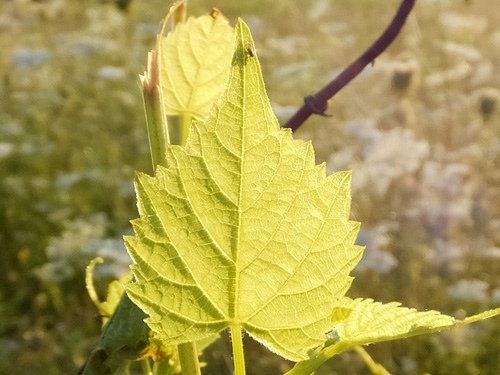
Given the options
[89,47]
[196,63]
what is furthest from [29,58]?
[196,63]

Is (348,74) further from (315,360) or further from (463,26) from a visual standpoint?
(463,26)

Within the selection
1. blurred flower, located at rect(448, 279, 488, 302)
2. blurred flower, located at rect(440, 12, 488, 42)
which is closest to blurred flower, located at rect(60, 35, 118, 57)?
blurred flower, located at rect(440, 12, 488, 42)

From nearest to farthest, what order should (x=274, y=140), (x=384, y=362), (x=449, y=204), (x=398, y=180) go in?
(x=274, y=140), (x=384, y=362), (x=449, y=204), (x=398, y=180)

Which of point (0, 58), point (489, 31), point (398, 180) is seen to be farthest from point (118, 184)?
point (489, 31)

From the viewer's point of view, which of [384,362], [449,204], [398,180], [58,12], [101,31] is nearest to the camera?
[384,362]

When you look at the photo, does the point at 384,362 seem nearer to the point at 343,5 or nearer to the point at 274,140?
the point at 274,140

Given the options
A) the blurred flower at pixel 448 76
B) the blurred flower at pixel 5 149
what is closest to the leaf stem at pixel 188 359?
the blurred flower at pixel 5 149

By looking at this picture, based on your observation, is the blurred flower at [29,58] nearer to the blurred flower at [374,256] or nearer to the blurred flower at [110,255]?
the blurred flower at [110,255]
